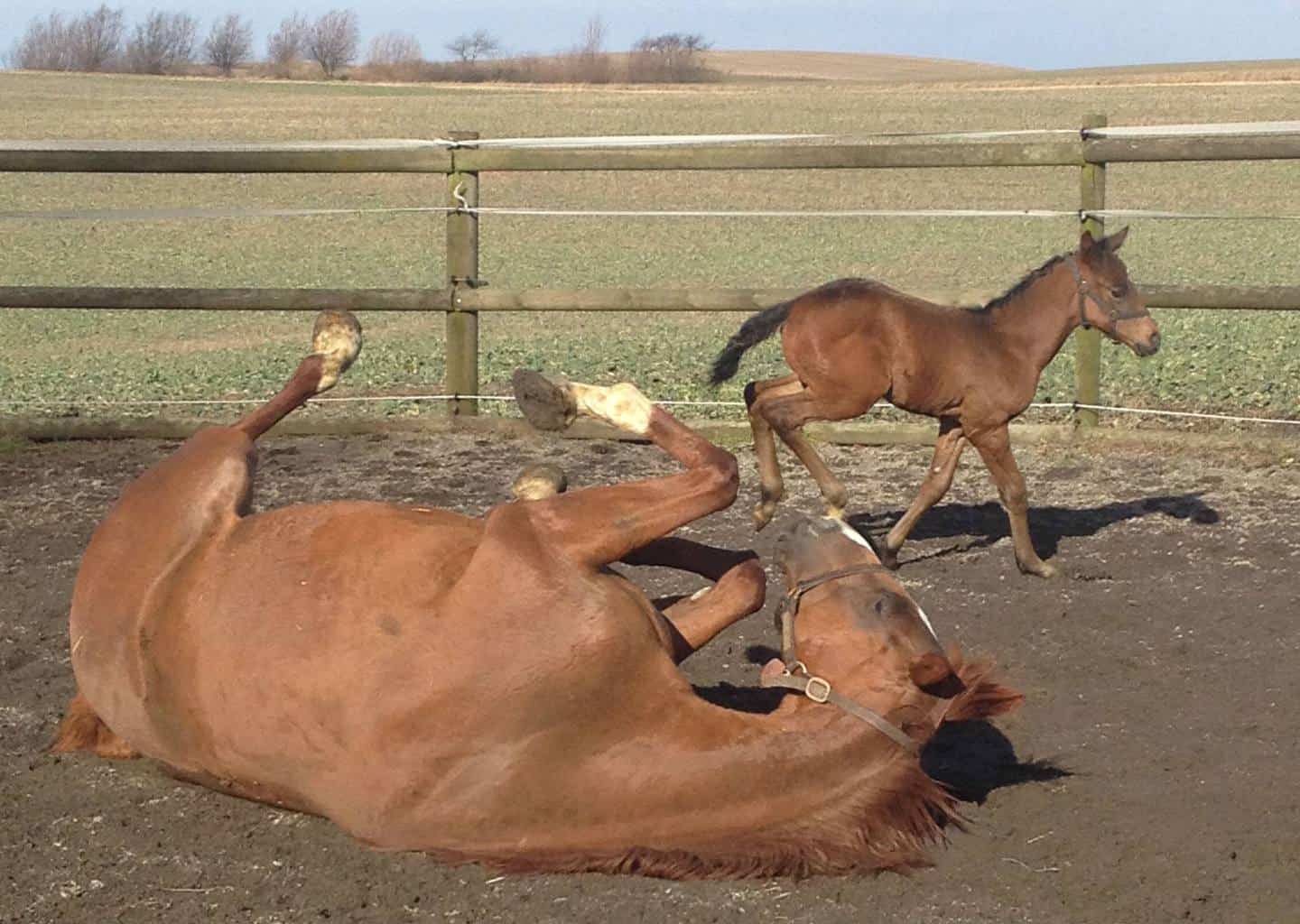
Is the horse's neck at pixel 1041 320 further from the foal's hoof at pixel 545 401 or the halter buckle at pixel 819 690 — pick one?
the halter buckle at pixel 819 690

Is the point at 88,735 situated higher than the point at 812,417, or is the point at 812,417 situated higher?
the point at 812,417

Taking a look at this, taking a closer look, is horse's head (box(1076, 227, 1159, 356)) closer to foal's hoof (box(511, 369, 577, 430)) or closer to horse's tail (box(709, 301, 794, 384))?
horse's tail (box(709, 301, 794, 384))

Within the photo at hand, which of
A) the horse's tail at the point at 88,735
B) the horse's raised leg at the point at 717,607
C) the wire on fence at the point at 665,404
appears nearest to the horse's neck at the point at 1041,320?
the wire on fence at the point at 665,404

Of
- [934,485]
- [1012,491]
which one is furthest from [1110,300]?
[934,485]

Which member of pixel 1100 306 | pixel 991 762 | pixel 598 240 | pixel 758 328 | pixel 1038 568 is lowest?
pixel 991 762

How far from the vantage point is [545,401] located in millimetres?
4203

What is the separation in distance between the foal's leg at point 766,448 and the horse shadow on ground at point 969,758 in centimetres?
186

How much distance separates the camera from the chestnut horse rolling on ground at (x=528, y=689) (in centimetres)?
319

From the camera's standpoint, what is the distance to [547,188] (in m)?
29.0

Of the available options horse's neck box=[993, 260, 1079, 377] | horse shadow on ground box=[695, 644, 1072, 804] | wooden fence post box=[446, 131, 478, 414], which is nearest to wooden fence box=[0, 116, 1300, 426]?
wooden fence post box=[446, 131, 478, 414]

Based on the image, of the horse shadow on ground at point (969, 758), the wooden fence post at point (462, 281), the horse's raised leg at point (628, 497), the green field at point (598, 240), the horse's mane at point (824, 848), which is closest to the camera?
the horse's mane at point (824, 848)

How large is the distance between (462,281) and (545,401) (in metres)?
4.52

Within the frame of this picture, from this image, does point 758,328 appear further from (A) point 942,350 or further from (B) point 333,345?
(B) point 333,345

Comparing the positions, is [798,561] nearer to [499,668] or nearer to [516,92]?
[499,668]
